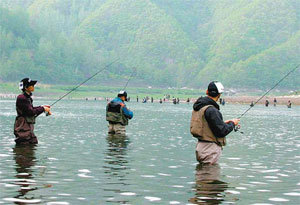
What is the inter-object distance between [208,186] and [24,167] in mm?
5237

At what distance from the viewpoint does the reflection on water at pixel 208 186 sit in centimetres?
1267

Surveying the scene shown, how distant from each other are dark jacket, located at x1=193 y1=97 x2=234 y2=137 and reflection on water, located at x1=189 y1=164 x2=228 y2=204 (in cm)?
112

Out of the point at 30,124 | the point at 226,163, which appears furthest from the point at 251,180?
the point at 30,124

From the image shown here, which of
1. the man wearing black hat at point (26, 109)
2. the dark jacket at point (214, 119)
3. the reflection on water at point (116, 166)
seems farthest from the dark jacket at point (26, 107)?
the dark jacket at point (214, 119)

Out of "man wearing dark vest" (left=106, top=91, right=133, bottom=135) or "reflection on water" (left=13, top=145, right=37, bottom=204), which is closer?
"reflection on water" (left=13, top=145, right=37, bottom=204)

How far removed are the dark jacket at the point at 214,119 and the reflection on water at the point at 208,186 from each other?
3.68 feet

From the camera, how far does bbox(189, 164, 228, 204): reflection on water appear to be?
499 inches

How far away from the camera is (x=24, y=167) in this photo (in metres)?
17.0

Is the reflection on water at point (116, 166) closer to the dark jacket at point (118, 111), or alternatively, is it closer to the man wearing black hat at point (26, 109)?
the dark jacket at point (118, 111)

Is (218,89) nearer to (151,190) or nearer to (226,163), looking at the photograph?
(151,190)

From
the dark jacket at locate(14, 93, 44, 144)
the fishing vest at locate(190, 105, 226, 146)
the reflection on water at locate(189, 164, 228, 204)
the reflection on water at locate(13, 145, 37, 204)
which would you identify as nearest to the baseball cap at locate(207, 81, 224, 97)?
the fishing vest at locate(190, 105, 226, 146)

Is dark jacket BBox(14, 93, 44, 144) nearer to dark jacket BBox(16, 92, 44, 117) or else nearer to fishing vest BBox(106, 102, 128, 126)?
dark jacket BBox(16, 92, 44, 117)

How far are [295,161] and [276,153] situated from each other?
306 cm

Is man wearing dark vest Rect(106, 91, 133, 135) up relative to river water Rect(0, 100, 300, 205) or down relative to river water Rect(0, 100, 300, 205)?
up
